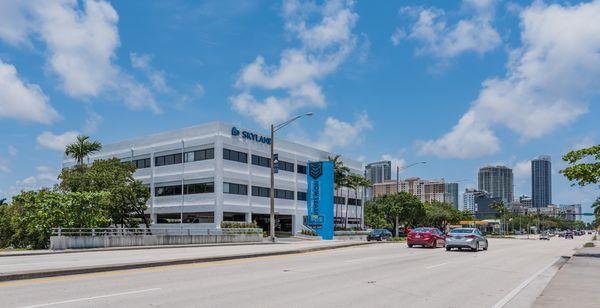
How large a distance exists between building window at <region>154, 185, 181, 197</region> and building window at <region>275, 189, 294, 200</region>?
468 inches

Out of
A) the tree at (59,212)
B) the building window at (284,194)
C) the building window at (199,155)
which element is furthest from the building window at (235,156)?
the tree at (59,212)

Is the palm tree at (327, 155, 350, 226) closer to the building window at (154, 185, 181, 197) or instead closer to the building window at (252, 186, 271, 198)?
the building window at (252, 186, 271, 198)

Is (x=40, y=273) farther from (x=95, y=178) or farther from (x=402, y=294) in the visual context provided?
(x=95, y=178)

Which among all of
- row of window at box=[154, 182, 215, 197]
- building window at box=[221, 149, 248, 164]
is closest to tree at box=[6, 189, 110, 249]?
row of window at box=[154, 182, 215, 197]

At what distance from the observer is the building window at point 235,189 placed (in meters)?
58.8

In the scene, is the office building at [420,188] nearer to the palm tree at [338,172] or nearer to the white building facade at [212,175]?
the palm tree at [338,172]

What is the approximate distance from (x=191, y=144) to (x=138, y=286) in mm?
48613

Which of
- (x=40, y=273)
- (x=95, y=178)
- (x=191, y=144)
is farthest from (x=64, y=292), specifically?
(x=191, y=144)

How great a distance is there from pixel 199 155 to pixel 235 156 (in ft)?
12.8

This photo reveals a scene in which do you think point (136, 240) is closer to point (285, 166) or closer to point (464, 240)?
point (464, 240)

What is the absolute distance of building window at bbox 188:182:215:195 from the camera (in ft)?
190

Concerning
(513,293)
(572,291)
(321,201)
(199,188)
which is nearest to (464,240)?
(572,291)

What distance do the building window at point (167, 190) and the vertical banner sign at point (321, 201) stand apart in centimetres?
1501

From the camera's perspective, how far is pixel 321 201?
193 feet
